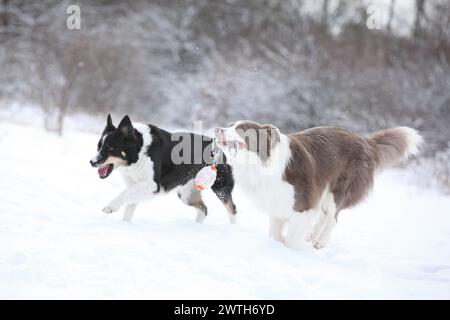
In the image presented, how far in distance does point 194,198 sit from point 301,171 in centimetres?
169

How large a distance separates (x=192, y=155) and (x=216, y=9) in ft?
64.7

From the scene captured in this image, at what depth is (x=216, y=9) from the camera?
23.4 meters

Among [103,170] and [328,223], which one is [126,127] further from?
[328,223]

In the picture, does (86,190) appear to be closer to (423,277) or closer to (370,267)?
(370,267)

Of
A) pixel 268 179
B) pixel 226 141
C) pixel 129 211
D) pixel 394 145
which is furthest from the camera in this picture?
pixel 394 145

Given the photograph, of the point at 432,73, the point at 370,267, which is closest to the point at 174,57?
the point at 432,73

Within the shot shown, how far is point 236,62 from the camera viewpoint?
702 inches

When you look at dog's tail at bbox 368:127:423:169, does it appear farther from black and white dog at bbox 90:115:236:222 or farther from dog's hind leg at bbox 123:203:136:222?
dog's hind leg at bbox 123:203:136:222

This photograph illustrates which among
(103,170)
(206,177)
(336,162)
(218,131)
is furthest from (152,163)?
(336,162)

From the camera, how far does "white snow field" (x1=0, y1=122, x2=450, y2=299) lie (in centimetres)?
296

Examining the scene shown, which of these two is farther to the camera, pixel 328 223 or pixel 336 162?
pixel 328 223

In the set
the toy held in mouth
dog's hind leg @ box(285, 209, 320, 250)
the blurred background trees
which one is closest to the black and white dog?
the toy held in mouth

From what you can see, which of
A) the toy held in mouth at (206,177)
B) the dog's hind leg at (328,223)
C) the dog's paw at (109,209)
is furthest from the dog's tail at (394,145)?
the dog's paw at (109,209)
